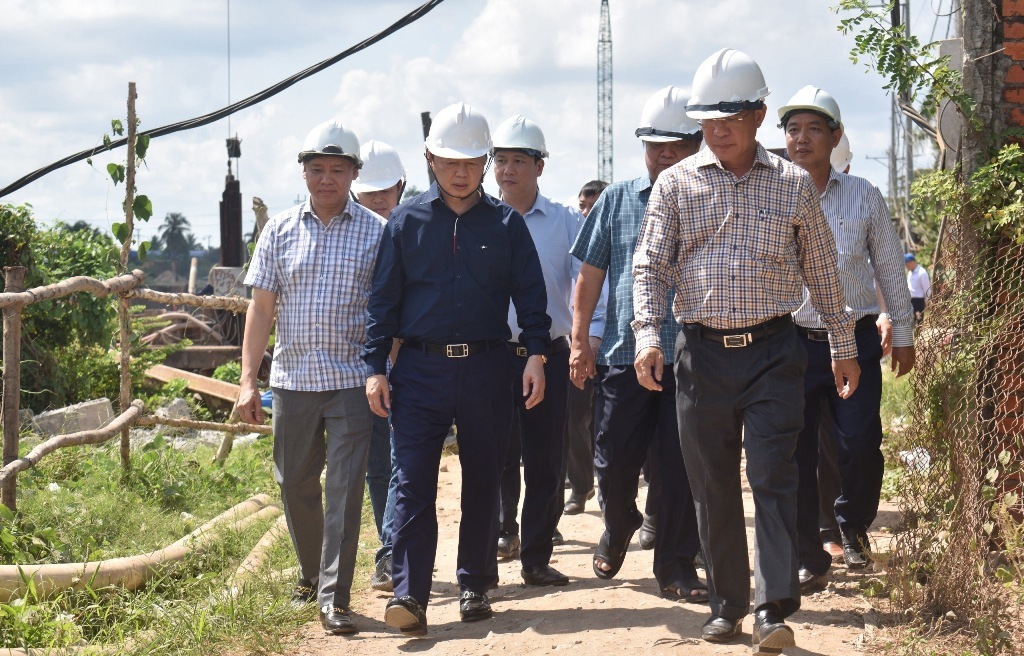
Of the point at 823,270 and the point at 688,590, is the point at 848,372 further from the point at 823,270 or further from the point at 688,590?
the point at 688,590

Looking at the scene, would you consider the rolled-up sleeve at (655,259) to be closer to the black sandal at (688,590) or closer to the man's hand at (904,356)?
the black sandal at (688,590)

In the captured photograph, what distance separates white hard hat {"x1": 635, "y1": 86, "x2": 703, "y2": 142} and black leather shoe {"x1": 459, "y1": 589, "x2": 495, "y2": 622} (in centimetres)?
225

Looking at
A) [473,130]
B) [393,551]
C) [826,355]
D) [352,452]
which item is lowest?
[393,551]

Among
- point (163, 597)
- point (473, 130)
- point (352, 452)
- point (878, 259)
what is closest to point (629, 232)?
point (473, 130)

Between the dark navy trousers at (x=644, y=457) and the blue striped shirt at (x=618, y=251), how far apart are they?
0.37ft

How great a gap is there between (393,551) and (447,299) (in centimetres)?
110

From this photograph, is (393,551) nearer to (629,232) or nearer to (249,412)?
(249,412)

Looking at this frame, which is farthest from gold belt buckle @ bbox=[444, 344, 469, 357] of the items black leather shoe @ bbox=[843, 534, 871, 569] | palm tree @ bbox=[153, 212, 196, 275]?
palm tree @ bbox=[153, 212, 196, 275]

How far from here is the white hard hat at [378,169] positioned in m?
6.85

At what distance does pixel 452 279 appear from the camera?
202 inches

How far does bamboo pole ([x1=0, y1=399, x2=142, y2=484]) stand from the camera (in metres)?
6.27

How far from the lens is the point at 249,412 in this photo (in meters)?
5.38

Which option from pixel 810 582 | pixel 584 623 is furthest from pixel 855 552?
pixel 584 623

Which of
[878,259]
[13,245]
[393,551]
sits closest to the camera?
[393,551]
